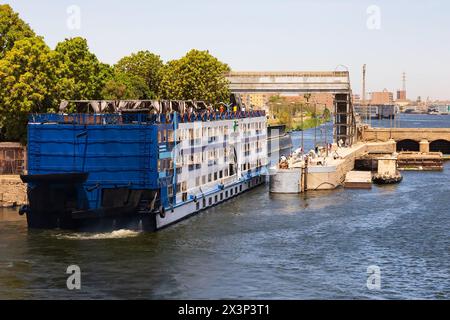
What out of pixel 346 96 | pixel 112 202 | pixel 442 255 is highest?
pixel 346 96

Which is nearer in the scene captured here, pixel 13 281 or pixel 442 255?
pixel 13 281

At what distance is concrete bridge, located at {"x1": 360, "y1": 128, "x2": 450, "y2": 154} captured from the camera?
162 meters

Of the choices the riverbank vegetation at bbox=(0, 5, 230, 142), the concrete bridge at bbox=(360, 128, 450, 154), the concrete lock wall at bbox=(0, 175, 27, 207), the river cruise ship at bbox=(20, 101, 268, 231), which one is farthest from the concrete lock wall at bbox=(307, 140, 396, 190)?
the concrete bridge at bbox=(360, 128, 450, 154)

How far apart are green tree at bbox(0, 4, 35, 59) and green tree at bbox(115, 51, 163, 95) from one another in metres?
52.3

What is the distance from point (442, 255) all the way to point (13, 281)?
3072 centimetres

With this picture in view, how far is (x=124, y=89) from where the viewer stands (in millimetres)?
114000

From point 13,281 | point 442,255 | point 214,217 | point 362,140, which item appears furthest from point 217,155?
point 362,140

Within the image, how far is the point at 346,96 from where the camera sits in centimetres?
14162

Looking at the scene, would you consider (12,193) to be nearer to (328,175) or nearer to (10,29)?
(10,29)

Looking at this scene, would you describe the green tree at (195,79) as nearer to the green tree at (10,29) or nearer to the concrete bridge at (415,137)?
the green tree at (10,29)

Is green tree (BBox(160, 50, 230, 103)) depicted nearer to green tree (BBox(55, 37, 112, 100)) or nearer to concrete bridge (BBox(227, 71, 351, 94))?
Answer: concrete bridge (BBox(227, 71, 351, 94))
